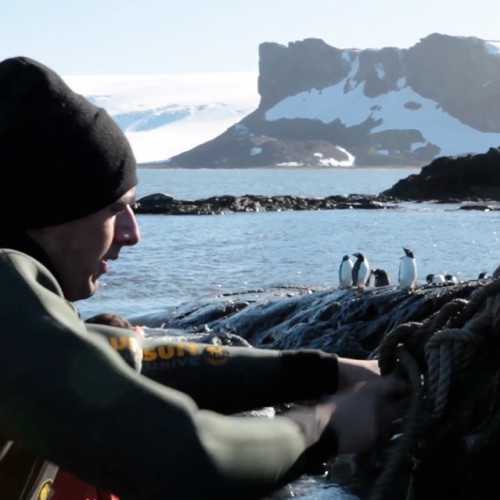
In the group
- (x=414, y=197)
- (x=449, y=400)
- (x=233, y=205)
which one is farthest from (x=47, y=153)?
(x=414, y=197)

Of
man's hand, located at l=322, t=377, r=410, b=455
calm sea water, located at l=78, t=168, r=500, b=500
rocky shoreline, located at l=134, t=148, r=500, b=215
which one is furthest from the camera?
rocky shoreline, located at l=134, t=148, r=500, b=215

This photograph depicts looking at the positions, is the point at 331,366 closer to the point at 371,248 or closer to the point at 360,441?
the point at 360,441

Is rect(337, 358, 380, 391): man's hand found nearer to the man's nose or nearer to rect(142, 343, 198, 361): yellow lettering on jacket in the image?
rect(142, 343, 198, 361): yellow lettering on jacket

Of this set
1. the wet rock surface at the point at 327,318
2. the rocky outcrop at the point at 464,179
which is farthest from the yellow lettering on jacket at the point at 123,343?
the rocky outcrop at the point at 464,179

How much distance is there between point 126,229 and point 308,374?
54 centimetres

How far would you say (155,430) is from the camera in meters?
1.64

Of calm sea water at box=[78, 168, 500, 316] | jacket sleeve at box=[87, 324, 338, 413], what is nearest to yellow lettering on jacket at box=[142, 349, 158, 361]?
jacket sleeve at box=[87, 324, 338, 413]

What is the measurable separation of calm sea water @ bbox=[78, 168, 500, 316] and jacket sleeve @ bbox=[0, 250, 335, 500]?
72.3ft

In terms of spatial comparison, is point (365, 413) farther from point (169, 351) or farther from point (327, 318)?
point (327, 318)

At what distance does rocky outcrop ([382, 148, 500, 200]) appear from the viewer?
7514 cm

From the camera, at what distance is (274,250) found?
41.4 meters

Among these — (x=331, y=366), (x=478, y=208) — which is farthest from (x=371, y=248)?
(x=331, y=366)

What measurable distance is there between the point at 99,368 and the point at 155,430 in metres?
0.13

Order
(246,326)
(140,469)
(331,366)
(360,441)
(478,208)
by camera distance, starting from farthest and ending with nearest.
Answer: (478,208) → (246,326) → (331,366) → (360,441) → (140,469)
